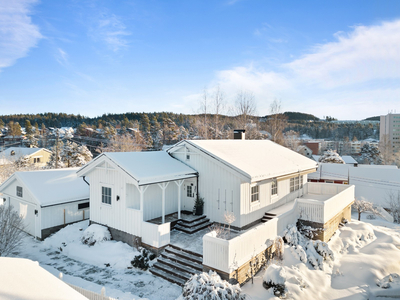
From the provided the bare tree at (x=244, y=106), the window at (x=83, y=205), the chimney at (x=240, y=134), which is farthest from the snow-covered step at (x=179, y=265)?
the bare tree at (x=244, y=106)

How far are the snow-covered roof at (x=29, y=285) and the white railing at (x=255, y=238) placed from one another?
4.06 m

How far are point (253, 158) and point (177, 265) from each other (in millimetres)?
7231

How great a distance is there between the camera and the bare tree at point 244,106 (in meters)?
30.8

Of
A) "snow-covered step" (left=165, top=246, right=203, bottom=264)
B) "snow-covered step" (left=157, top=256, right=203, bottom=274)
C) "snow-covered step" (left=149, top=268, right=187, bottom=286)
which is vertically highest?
"snow-covered step" (left=165, top=246, right=203, bottom=264)

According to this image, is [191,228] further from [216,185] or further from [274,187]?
[274,187]

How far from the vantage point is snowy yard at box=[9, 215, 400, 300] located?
8008 millimetres

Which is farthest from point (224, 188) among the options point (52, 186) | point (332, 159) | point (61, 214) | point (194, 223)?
point (332, 159)

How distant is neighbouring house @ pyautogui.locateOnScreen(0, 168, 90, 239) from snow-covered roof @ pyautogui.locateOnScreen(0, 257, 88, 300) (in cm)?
817

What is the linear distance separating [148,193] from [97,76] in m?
12.6

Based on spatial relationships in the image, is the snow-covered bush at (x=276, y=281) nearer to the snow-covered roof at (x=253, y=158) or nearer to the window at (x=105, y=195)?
the snow-covered roof at (x=253, y=158)

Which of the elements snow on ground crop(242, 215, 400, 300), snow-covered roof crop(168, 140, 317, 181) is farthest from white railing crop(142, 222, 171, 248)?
snow-covered roof crop(168, 140, 317, 181)

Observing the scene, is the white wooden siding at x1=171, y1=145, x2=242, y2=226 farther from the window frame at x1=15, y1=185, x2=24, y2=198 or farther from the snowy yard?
the window frame at x1=15, y1=185, x2=24, y2=198

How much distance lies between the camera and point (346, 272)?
10.0 m

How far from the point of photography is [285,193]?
1483cm
